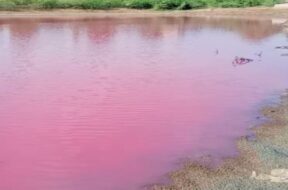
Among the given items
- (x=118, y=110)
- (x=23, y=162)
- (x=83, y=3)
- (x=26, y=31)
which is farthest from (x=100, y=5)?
(x=23, y=162)

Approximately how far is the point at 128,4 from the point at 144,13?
93.1 inches

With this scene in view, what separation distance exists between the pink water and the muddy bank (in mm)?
399

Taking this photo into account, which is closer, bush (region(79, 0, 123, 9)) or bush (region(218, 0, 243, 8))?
bush (region(79, 0, 123, 9))

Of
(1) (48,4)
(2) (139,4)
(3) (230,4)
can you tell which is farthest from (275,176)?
(3) (230,4)

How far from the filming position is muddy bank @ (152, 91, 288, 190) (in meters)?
8.52

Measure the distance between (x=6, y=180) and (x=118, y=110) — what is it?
201 inches

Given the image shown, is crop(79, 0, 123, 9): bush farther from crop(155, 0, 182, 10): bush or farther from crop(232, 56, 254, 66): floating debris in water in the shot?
crop(232, 56, 254, 66): floating debris in water

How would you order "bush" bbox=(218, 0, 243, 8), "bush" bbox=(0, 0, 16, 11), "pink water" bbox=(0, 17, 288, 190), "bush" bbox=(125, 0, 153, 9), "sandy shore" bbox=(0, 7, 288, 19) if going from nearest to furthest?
"pink water" bbox=(0, 17, 288, 190) → "sandy shore" bbox=(0, 7, 288, 19) → "bush" bbox=(0, 0, 16, 11) → "bush" bbox=(125, 0, 153, 9) → "bush" bbox=(218, 0, 243, 8)

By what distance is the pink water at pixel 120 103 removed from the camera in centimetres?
980

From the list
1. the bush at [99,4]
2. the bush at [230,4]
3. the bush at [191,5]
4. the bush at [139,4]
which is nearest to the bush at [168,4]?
the bush at [191,5]

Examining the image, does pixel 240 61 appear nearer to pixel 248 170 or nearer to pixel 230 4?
pixel 248 170

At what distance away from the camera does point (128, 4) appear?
50.4 meters

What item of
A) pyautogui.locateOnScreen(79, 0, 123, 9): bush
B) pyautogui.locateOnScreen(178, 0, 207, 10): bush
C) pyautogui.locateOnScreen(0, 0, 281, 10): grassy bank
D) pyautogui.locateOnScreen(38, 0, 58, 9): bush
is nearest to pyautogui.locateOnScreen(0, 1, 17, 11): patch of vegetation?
pyautogui.locateOnScreen(0, 0, 281, 10): grassy bank

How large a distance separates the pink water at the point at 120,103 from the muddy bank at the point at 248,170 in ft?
1.31
